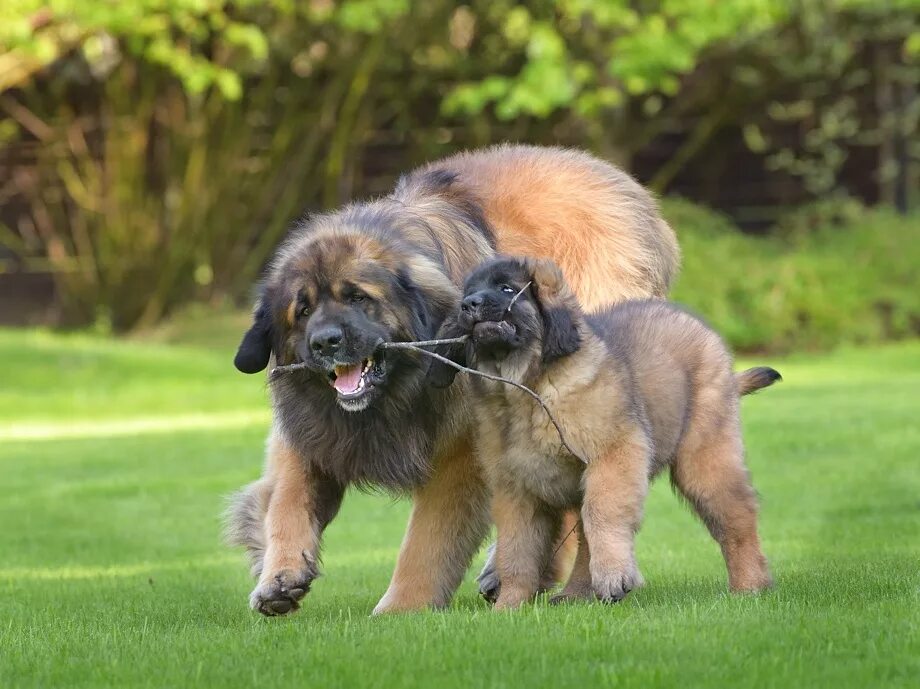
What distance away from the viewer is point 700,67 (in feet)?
79.9

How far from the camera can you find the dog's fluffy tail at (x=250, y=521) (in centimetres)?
701

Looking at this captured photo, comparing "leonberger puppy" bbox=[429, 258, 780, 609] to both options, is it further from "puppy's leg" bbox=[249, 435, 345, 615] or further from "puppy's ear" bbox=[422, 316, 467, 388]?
"puppy's leg" bbox=[249, 435, 345, 615]

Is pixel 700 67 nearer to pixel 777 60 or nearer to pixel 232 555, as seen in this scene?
pixel 777 60

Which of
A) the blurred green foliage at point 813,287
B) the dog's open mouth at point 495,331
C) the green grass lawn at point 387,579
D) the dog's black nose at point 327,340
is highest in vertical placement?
the dog's open mouth at point 495,331

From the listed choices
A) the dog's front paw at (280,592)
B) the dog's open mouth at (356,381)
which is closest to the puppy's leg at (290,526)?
the dog's front paw at (280,592)

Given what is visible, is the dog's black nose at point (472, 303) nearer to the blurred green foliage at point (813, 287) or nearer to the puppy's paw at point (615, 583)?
the puppy's paw at point (615, 583)

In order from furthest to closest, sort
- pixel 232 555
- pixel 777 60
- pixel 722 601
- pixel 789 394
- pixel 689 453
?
pixel 777 60 < pixel 789 394 < pixel 232 555 < pixel 689 453 < pixel 722 601

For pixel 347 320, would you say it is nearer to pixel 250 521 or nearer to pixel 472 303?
pixel 472 303

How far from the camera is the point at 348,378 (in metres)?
6.51

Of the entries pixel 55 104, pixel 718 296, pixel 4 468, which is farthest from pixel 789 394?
pixel 55 104

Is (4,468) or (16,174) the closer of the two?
(4,468)

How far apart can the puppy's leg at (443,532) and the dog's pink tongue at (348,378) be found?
0.63 m

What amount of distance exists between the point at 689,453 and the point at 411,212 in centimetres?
149

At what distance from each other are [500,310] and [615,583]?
1037mm
